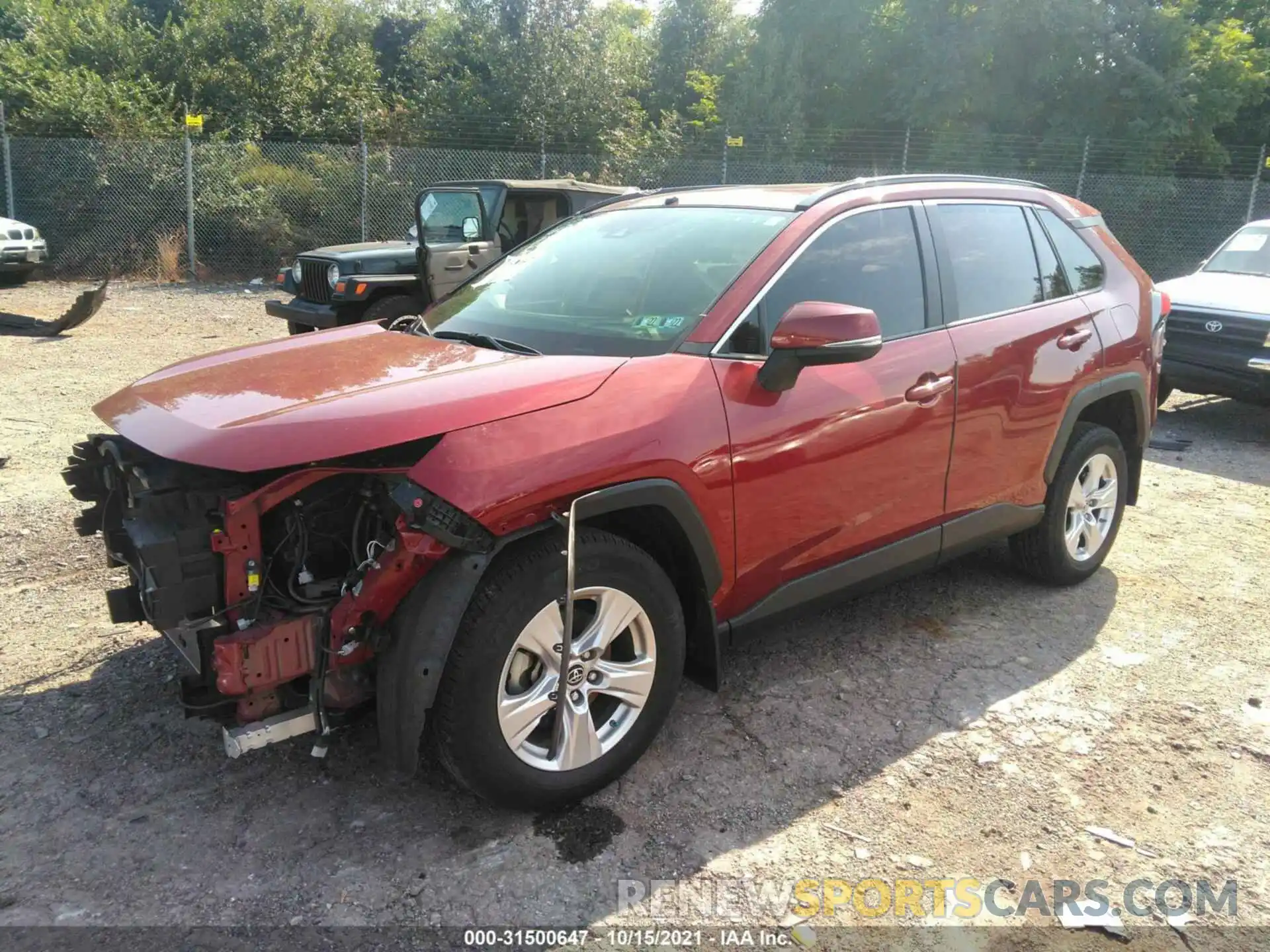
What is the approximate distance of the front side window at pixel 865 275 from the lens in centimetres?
330

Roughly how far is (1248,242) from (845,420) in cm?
767

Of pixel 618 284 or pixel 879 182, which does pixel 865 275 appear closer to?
pixel 879 182

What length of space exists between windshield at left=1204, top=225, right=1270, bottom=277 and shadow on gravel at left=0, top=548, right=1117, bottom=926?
6.48 m

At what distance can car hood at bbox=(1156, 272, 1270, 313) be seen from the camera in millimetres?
7789

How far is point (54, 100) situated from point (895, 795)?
20187mm

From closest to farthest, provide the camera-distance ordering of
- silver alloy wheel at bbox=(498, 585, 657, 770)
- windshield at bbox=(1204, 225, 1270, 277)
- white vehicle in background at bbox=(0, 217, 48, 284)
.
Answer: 1. silver alloy wheel at bbox=(498, 585, 657, 770)
2. windshield at bbox=(1204, 225, 1270, 277)
3. white vehicle in background at bbox=(0, 217, 48, 284)

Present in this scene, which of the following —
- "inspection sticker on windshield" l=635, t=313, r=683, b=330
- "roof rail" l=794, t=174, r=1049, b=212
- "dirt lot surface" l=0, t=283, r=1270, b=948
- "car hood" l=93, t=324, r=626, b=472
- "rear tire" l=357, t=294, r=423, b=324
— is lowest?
"dirt lot surface" l=0, t=283, r=1270, b=948

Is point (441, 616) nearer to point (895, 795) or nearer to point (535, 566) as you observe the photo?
point (535, 566)

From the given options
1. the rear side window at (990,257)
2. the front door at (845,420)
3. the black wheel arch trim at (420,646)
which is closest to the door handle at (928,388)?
the front door at (845,420)

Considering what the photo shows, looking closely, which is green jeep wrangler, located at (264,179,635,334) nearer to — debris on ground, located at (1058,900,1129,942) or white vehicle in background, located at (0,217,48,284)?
white vehicle in background, located at (0,217,48,284)

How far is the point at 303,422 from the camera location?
97.9 inches

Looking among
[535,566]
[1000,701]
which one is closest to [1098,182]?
[1000,701]

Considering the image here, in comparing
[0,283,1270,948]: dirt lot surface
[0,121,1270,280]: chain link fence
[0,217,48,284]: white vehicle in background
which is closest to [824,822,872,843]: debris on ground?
[0,283,1270,948]: dirt lot surface

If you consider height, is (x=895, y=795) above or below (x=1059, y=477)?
below
